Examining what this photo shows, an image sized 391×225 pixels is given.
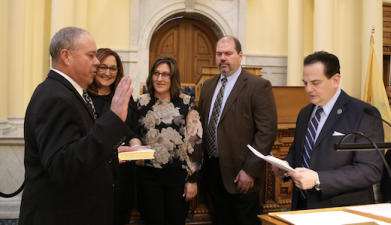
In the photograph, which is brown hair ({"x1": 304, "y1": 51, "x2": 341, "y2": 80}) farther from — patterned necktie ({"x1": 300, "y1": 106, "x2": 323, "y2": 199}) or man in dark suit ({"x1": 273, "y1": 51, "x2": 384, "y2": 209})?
patterned necktie ({"x1": 300, "y1": 106, "x2": 323, "y2": 199})

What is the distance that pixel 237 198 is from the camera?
2273mm

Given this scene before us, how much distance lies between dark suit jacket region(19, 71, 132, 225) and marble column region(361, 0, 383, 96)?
600 cm

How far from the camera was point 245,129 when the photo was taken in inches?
90.6

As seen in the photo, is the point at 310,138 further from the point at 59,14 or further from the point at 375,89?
the point at 59,14

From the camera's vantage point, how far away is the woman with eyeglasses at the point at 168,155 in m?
2.14

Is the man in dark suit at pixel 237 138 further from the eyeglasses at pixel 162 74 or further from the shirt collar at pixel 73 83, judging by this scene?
the shirt collar at pixel 73 83

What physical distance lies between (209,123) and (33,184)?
140 centimetres

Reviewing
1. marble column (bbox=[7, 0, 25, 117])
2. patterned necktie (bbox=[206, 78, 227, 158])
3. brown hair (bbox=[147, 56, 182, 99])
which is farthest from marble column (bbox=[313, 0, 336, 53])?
marble column (bbox=[7, 0, 25, 117])

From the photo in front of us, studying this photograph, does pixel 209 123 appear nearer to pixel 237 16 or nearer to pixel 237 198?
pixel 237 198

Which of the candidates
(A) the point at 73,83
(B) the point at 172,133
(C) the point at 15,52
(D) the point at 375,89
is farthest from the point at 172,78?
(D) the point at 375,89

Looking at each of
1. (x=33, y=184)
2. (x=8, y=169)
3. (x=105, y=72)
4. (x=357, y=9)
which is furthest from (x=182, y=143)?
(x=357, y=9)

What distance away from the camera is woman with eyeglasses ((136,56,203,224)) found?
2137 millimetres

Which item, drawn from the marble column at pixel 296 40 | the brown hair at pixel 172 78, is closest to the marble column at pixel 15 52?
A: the brown hair at pixel 172 78

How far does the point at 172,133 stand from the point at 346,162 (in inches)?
44.5
